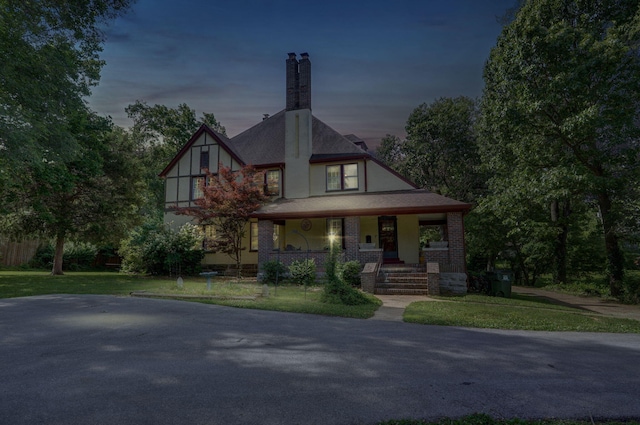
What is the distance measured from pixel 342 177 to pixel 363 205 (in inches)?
142

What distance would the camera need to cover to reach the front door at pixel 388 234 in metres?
18.0

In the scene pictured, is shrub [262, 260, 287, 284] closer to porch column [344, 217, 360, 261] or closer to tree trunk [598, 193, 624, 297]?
porch column [344, 217, 360, 261]

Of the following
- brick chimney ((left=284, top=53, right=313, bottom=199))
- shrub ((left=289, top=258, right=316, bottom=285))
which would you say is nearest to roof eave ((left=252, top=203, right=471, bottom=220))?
shrub ((left=289, top=258, right=316, bottom=285))

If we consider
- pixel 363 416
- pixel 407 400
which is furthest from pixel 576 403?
pixel 363 416

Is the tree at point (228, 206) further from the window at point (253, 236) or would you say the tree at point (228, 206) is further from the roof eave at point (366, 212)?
the window at point (253, 236)

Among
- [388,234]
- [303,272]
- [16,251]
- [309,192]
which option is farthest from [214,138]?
[16,251]

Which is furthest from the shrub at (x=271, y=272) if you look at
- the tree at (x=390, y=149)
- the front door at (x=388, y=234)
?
the tree at (x=390, y=149)

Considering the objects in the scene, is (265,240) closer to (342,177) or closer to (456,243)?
(342,177)

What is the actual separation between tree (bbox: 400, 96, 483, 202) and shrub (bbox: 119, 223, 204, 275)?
16.8 m

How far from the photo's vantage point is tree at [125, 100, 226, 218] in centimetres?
3112

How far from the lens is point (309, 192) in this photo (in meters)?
19.2

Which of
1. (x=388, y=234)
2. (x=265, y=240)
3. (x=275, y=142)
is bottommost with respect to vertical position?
(x=265, y=240)

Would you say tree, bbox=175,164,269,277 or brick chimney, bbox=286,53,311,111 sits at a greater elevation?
brick chimney, bbox=286,53,311,111

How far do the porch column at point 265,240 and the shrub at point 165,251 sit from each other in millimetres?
3976
